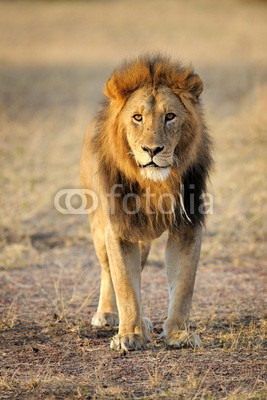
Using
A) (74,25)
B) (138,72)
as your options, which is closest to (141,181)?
(138,72)

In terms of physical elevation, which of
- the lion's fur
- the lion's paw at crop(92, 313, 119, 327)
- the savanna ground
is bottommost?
the lion's paw at crop(92, 313, 119, 327)

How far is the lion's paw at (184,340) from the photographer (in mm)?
4504

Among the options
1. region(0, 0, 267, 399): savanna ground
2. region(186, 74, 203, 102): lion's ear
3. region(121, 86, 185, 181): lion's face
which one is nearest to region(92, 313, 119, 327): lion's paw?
region(0, 0, 267, 399): savanna ground

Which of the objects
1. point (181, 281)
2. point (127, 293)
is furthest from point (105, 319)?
point (181, 281)

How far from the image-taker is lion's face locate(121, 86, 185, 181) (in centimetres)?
434

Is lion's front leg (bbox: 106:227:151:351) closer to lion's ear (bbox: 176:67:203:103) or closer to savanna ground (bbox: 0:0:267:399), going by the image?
savanna ground (bbox: 0:0:267:399)

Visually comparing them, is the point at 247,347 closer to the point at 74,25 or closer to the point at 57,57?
the point at 57,57

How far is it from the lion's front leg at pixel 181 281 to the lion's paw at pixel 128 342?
0.53 feet

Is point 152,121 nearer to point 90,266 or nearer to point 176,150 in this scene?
point 176,150

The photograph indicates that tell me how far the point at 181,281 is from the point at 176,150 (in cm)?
76

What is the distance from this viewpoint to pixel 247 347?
14.7ft

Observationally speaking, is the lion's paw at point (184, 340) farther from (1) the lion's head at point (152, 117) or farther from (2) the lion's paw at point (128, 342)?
(1) the lion's head at point (152, 117)

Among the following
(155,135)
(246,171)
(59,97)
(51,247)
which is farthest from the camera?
(59,97)

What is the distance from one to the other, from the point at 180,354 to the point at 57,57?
2052cm
